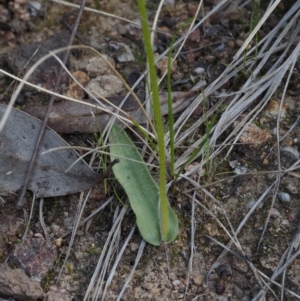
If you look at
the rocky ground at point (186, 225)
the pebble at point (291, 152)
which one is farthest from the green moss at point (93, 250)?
the pebble at point (291, 152)

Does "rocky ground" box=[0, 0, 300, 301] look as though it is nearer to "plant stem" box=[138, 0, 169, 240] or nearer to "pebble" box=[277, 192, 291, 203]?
"pebble" box=[277, 192, 291, 203]

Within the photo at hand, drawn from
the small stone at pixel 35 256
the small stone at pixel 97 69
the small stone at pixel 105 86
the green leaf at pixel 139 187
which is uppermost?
the small stone at pixel 97 69

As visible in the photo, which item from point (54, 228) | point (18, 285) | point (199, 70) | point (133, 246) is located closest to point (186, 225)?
point (133, 246)

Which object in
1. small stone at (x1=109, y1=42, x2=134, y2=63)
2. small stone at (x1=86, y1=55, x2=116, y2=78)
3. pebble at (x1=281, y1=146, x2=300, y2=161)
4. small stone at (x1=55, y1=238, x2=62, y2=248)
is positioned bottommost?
small stone at (x1=55, y1=238, x2=62, y2=248)

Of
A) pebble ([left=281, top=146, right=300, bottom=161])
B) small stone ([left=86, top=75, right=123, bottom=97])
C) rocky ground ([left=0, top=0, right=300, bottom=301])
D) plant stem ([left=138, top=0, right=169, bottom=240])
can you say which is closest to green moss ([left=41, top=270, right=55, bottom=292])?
rocky ground ([left=0, top=0, right=300, bottom=301])

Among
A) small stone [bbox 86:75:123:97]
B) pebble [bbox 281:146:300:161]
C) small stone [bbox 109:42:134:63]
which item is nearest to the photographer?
pebble [bbox 281:146:300:161]

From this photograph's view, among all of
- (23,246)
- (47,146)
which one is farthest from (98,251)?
(47,146)

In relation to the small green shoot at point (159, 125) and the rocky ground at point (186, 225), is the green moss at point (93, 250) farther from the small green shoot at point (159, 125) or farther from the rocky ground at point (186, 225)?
the small green shoot at point (159, 125)

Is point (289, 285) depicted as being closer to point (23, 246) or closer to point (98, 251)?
point (98, 251)

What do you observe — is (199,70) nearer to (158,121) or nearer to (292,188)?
(292,188)
